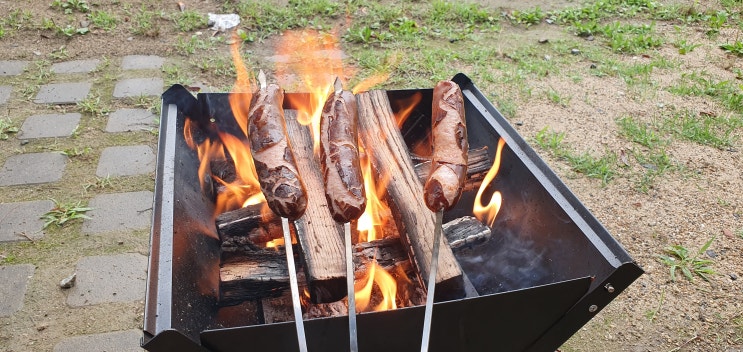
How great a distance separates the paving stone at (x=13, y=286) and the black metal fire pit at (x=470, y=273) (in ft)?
3.61

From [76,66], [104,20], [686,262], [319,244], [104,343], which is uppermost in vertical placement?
[319,244]

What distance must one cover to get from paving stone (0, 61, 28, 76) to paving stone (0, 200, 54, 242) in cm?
163

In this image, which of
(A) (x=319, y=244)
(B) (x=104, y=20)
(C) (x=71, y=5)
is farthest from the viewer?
(C) (x=71, y=5)

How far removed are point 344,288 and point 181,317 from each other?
48 cm

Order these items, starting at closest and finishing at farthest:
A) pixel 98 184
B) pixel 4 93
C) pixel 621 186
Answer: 1. pixel 98 184
2. pixel 621 186
3. pixel 4 93

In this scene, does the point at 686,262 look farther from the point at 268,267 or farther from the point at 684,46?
the point at 684,46

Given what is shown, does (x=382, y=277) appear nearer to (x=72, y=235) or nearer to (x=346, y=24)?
(x=72, y=235)

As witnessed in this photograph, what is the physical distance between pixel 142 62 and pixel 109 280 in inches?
89.1

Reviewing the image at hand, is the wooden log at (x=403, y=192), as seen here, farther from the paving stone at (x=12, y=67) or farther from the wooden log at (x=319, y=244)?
the paving stone at (x=12, y=67)

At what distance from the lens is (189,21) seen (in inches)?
192

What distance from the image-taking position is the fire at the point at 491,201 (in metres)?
2.26

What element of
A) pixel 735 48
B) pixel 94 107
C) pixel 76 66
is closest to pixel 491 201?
pixel 94 107

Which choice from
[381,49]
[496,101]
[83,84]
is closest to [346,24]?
[381,49]

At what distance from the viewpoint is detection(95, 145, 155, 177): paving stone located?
10.8 ft
